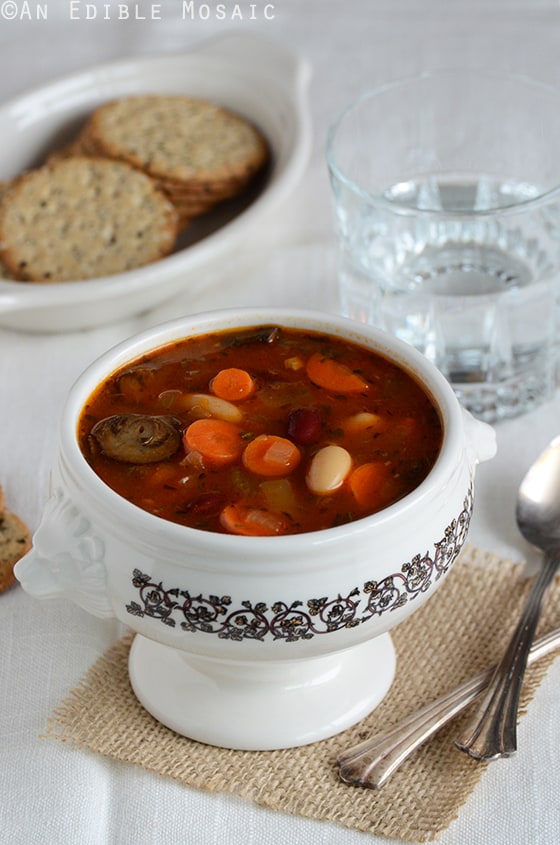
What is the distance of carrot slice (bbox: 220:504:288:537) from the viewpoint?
1.47 metres

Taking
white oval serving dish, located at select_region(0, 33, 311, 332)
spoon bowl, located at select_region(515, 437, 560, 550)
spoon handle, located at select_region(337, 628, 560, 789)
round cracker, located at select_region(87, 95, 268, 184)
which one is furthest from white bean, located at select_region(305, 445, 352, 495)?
round cracker, located at select_region(87, 95, 268, 184)

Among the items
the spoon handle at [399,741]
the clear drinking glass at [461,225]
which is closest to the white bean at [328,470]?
the spoon handle at [399,741]

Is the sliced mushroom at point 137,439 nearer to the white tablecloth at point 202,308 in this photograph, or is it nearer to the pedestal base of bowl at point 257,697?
the pedestal base of bowl at point 257,697

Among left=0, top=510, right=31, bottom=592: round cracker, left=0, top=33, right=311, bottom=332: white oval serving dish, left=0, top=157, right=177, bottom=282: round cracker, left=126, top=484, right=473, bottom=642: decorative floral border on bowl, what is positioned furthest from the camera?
left=0, top=157, right=177, bottom=282: round cracker

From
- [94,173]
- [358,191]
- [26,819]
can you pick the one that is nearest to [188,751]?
[26,819]

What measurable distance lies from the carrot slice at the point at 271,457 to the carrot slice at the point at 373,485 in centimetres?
8

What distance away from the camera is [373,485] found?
1.54 meters

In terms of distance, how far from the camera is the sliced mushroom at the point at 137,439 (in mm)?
1573

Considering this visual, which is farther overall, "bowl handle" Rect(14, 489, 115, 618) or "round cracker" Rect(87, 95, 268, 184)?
"round cracker" Rect(87, 95, 268, 184)

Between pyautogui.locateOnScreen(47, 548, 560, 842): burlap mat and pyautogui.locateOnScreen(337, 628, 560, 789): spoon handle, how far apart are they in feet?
0.06

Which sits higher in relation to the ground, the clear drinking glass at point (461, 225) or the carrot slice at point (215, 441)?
the carrot slice at point (215, 441)

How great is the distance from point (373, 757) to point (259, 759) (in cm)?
17

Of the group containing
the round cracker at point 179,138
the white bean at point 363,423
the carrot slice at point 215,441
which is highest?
the carrot slice at point 215,441

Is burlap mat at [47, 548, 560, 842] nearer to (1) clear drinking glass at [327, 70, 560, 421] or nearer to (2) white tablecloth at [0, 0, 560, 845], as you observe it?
(2) white tablecloth at [0, 0, 560, 845]
